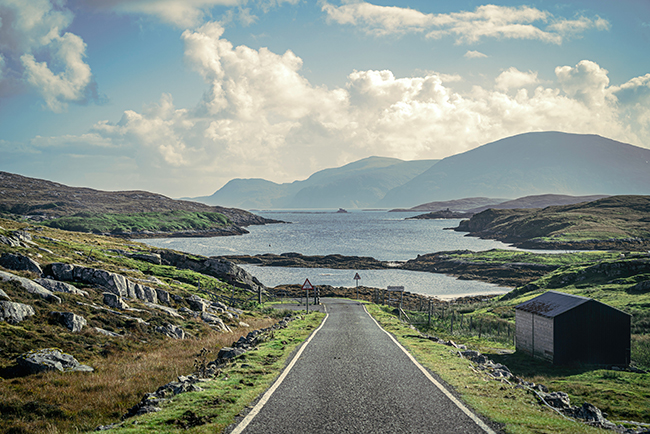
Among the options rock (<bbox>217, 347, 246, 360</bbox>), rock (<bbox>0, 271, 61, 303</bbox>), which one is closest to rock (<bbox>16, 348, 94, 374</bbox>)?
rock (<bbox>217, 347, 246, 360</bbox>)

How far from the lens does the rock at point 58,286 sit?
2031 centimetres

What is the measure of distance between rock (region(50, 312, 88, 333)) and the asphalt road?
1035 cm

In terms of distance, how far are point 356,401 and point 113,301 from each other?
1848cm

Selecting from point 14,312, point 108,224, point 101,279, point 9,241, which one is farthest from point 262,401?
point 108,224

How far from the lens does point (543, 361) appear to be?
24.4 m

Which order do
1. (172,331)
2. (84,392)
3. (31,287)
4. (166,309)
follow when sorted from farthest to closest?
(166,309), (172,331), (31,287), (84,392)

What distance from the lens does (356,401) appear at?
9.85 meters

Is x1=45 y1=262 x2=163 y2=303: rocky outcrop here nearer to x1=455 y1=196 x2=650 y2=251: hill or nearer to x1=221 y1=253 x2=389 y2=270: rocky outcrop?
x1=221 y1=253 x2=389 y2=270: rocky outcrop

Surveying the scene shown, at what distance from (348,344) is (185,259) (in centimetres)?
4145

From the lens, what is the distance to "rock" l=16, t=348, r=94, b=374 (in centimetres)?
1274

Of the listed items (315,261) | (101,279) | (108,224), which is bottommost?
(315,261)

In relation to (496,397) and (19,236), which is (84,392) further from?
(19,236)

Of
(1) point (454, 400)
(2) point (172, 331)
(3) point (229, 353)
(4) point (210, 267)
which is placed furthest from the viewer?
(4) point (210, 267)

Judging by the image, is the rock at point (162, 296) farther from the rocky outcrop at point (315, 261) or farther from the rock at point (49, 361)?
the rocky outcrop at point (315, 261)
